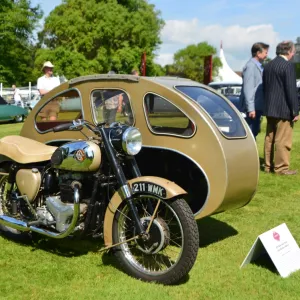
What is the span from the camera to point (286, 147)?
26.8 ft

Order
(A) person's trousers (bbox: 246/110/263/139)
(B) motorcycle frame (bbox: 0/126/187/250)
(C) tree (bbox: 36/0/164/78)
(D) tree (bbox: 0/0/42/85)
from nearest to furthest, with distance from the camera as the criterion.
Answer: (B) motorcycle frame (bbox: 0/126/187/250)
(A) person's trousers (bbox: 246/110/263/139)
(D) tree (bbox: 0/0/42/85)
(C) tree (bbox: 36/0/164/78)

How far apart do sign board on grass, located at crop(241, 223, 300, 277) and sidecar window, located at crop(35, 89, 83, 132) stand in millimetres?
2159

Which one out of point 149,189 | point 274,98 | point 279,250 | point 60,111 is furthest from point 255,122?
point 149,189

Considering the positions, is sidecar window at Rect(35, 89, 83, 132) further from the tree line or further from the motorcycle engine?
the tree line

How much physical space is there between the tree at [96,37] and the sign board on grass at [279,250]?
4372 centimetres

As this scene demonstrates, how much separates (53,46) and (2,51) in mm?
11703

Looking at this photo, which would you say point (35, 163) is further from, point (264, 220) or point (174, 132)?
point (264, 220)

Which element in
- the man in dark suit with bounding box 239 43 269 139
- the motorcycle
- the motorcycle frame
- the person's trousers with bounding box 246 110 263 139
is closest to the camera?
the motorcycle

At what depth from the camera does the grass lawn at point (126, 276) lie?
3695 mm

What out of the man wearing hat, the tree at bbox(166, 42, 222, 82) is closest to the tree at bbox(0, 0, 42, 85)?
the man wearing hat

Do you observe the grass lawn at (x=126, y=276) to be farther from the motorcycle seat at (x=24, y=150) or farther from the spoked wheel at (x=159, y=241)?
the motorcycle seat at (x=24, y=150)

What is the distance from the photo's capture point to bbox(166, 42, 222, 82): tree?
10347 cm

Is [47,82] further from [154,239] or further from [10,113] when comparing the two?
[10,113]

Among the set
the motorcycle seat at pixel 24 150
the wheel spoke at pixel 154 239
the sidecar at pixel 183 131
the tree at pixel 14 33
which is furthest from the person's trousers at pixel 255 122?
the tree at pixel 14 33
